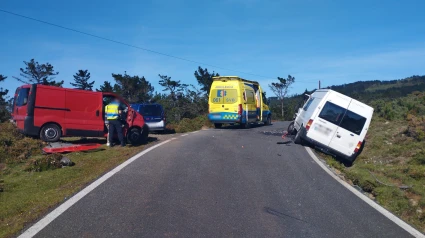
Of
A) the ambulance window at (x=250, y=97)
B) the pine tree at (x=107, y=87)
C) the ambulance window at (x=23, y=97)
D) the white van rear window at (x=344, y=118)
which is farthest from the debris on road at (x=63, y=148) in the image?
the pine tree at (x=107, y=87)

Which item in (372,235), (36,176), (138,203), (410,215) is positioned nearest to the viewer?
(372,235)

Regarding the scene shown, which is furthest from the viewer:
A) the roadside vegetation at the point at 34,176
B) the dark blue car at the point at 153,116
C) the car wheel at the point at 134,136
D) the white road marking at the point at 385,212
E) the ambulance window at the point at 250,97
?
the ambulance window at the point at 250,97

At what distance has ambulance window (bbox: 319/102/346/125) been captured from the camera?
13680mm

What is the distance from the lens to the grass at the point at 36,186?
5805mm

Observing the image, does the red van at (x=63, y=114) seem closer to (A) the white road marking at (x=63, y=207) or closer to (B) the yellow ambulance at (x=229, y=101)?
(A) the white road marking at (x=63, y=207)

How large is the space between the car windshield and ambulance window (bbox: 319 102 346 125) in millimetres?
9009

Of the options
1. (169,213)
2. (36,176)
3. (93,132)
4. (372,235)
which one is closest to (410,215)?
(372,235)

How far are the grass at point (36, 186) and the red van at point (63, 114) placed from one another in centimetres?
213

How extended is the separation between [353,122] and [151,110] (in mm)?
10253

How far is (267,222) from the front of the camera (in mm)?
5656

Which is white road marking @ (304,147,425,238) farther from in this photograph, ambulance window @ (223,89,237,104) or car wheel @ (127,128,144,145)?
ambulance window @ (223,89,237,104)

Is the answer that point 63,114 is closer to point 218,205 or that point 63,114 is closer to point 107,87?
point 218,205

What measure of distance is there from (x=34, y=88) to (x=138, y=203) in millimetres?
8637

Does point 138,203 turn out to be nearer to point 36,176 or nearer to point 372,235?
point 372,235
